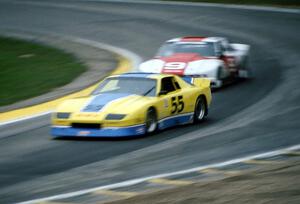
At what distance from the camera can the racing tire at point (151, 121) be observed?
14312 mm

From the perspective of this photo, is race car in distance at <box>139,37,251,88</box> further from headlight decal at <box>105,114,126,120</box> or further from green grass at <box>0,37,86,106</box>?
headlight decal at <box>105,114,126,120</box>

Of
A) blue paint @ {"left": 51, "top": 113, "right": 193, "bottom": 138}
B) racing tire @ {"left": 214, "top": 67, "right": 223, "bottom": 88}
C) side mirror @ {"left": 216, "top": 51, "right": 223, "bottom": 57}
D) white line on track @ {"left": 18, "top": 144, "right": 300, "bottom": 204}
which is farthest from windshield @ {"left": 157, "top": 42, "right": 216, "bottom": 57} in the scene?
white line on track @ {"left": 18, "top": 144, "right": 300, "bottom": 204}

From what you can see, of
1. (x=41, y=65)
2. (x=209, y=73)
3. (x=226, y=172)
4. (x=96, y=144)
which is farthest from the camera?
(x=41, y=65)

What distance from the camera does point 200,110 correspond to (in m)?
16.4

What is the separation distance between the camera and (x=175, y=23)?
3497cm

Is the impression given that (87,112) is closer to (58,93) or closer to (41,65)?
(58,93)

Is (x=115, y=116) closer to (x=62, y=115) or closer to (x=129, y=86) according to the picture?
(x=62, y=115)

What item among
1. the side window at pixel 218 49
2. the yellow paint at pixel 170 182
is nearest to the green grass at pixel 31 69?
the side window at pixel 218 49

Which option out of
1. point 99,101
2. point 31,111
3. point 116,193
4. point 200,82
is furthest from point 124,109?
point 116,193

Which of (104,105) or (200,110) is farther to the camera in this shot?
(200,110)

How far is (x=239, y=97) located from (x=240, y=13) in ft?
60.2

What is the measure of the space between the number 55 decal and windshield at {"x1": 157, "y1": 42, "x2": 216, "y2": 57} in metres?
6.05

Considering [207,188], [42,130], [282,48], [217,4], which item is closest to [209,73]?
[42,130]

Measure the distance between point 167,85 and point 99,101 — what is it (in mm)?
1708
